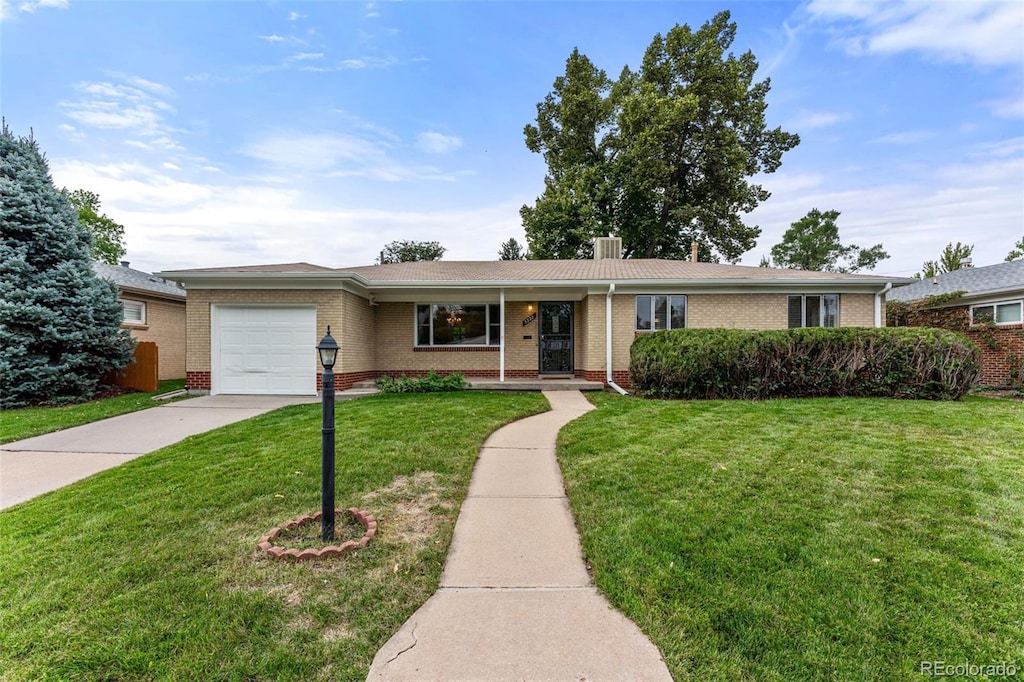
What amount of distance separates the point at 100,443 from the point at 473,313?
8042mm

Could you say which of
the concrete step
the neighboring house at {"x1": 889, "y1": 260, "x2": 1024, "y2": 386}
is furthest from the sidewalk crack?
the neighboring house at {"x1": 889, "y1": 260, "x2": 1024, "y2": 386}

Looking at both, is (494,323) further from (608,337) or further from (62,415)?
(62,415)

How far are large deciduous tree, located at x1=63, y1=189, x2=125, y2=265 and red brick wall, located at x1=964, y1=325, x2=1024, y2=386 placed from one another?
1586 inches

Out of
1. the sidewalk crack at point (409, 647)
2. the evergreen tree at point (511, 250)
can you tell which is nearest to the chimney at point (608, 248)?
the sidewalk crack at point (409, 647)

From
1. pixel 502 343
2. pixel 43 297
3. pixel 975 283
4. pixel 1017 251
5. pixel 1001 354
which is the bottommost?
pixel 1001 354

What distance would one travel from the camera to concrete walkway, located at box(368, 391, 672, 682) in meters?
1.81

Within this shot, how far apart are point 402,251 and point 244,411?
3770cm

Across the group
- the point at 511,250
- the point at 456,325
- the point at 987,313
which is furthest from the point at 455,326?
the point at 511,250

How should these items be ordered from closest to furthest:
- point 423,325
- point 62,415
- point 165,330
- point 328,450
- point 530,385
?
1. point 328,450
2. point 62,415
3. point 530,385
4. point 423,325
5. point 165,330

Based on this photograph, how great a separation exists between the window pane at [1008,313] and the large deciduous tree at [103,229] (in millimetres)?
40490

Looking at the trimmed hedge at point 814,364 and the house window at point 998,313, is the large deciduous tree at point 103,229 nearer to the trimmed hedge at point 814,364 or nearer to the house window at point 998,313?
the trimmed hedge at point 814,364

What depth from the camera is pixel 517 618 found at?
85.4 inches

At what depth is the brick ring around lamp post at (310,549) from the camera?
2.65 metres

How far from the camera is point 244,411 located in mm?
8008
